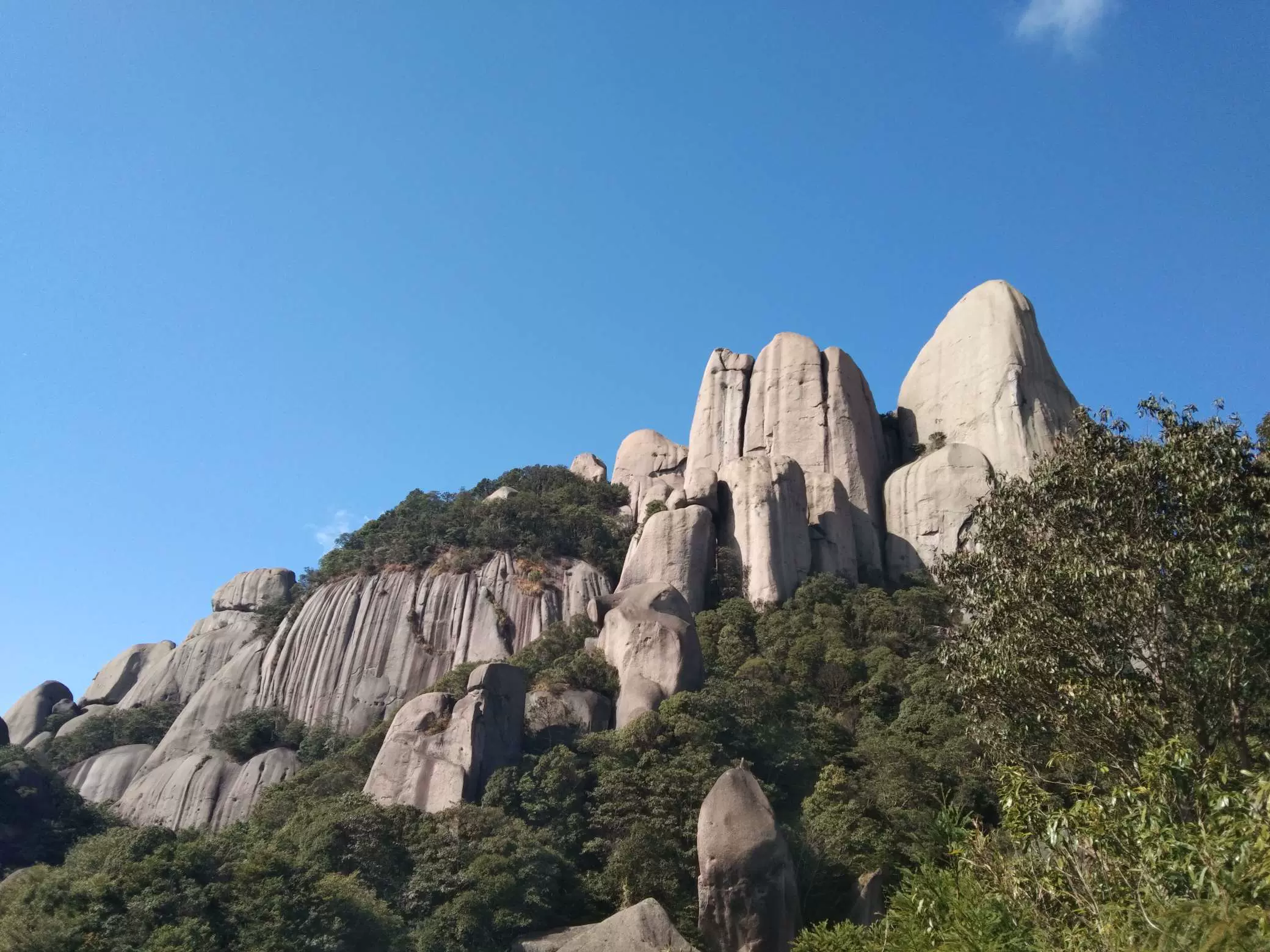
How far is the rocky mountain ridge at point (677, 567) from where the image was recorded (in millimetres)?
36781

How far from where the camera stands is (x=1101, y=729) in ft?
52.1

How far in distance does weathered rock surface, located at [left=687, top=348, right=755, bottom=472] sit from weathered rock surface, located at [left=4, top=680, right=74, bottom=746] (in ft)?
99.4

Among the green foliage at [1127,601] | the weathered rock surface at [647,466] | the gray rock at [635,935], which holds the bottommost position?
the gray rock at [635,935]

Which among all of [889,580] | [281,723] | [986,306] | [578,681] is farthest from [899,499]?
[281,723]

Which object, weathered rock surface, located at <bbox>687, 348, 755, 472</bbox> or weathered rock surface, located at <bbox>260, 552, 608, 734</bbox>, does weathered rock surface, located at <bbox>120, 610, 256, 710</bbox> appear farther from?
weathered rock surface, located at <bbox>687, 348, 755, 472</bbox>

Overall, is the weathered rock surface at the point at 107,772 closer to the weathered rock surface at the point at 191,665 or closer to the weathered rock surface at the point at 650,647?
the weathered rock surface at the point at 191,665

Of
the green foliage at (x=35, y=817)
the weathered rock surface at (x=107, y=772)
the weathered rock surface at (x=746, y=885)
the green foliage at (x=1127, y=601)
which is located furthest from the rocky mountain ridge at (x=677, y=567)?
the green foliage at (x=1127, y=601)

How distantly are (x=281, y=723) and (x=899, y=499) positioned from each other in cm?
2435

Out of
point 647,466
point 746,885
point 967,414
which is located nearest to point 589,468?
point 647,466

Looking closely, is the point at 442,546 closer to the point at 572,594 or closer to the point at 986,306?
A: the point at 572,594

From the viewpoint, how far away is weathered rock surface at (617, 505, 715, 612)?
129 feet

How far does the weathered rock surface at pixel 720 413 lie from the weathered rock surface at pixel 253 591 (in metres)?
19.7

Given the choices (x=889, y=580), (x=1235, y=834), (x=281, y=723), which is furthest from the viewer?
(x=889, y=580)

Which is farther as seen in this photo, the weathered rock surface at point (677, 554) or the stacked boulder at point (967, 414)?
the stacked boulder at point (967, 414)
